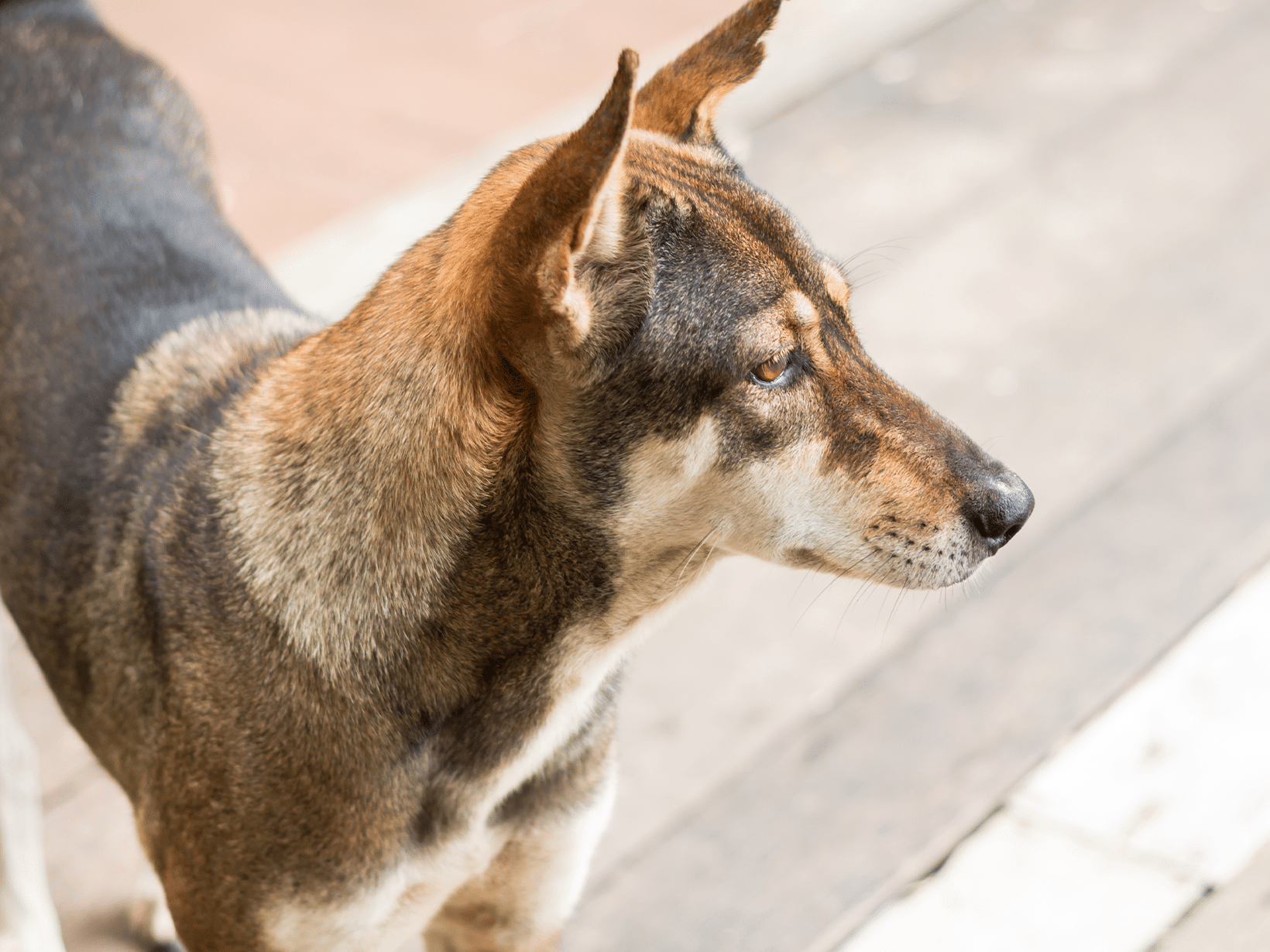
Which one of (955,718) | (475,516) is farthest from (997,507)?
(955,718)

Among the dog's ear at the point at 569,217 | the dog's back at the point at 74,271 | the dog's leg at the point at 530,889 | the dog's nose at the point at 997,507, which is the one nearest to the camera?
the dog's ear at the point at 569,217

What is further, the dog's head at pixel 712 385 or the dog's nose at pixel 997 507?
the dog's nose at pixel 997 507

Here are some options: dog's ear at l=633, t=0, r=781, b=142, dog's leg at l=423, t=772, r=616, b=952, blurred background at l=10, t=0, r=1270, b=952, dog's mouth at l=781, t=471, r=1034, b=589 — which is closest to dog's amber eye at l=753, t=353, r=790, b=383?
dog's mouth at l=781, t=471, r=1034, b=589

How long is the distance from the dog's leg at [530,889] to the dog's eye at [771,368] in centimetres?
72

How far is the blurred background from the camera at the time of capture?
261 centimetres

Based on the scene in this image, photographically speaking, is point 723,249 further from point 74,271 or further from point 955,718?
point 955,718

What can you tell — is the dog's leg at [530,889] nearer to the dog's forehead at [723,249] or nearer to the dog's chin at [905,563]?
the dog's chin at [905,563]

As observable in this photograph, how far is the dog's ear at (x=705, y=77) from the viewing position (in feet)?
5.95

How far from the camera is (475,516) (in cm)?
161

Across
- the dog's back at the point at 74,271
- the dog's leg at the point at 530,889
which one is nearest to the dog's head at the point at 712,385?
the dog's leg at the point at 530,889

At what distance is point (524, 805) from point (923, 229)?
10.2ft

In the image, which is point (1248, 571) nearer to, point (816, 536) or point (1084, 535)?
point (1084, 535)

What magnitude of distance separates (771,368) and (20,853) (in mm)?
1780

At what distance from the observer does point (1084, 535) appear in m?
3.41
